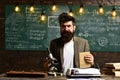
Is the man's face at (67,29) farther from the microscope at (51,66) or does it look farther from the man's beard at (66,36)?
the microscope at (51,66)

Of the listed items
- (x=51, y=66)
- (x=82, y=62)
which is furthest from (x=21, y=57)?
(x=82, y=62)

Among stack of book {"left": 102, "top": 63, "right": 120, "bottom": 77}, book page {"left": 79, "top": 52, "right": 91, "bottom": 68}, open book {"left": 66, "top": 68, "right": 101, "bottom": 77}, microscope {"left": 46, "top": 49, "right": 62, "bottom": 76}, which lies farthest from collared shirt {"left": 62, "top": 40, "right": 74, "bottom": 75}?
open book {"left": 66, "top": 68, "right": 101, "bottom": 77}

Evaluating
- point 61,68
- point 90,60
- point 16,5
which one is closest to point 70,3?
point 16,5

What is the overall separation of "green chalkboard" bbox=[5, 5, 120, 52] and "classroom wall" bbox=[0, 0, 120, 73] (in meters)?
0.09

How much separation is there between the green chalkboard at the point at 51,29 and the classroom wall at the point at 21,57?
0.09 meters

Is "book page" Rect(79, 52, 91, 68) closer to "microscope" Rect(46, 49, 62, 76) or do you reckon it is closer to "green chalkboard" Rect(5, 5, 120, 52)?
"microscope" Rect(46, 49, 62, 76)

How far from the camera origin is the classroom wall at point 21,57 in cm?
655

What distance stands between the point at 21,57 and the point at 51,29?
92 centimetres

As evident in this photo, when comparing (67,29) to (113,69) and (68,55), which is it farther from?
(113,69)

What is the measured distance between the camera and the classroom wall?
21.5ft

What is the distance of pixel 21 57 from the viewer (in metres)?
6.69

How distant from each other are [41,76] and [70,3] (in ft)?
11.5

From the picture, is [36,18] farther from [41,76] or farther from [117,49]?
[41,76]

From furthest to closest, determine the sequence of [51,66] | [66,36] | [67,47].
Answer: [67,47], [66,36], [51,66]
